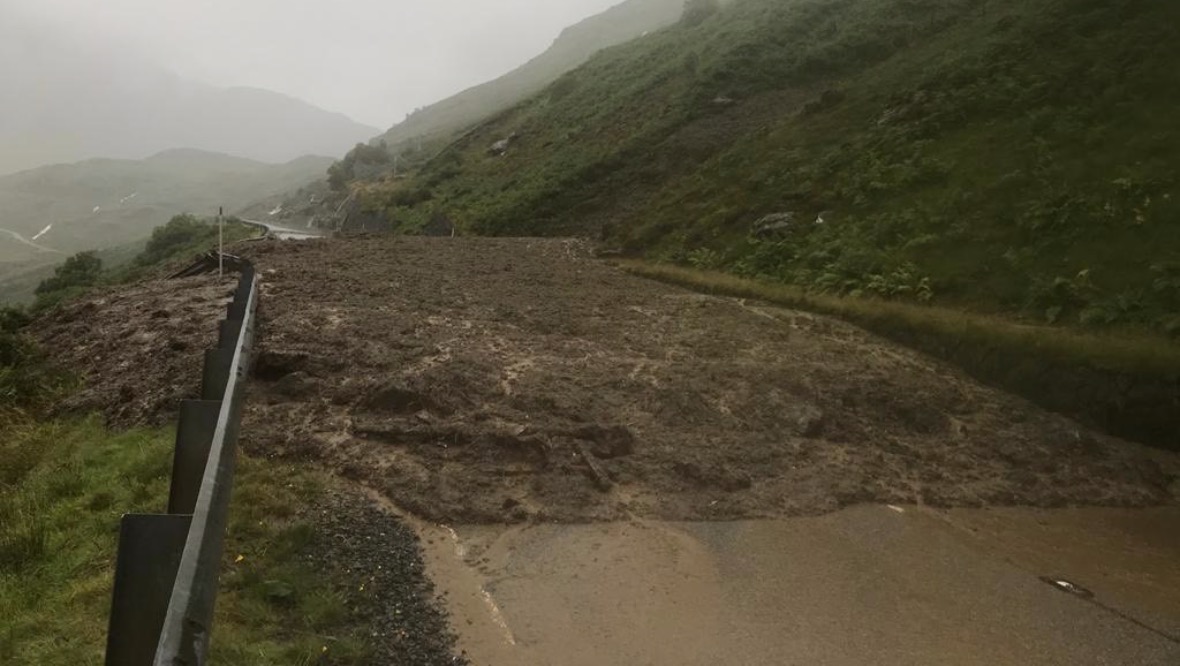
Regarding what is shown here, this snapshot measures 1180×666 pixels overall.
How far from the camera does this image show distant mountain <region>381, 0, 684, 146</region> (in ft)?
461

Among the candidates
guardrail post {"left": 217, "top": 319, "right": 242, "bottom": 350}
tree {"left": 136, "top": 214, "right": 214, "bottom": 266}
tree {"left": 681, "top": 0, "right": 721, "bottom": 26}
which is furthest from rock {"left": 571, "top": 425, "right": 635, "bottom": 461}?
tree {"left": 681, "top": 0, "right": 721, "bottom": 26}

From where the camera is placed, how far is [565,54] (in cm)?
16062

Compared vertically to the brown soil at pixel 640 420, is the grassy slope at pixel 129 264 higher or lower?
higher

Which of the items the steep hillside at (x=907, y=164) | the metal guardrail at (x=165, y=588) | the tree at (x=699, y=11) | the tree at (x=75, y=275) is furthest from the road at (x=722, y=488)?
the tree at (x=699, y=11)

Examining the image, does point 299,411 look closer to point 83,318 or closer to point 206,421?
point 206,421

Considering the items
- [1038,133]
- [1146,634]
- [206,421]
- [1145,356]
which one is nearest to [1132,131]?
[1038,133]

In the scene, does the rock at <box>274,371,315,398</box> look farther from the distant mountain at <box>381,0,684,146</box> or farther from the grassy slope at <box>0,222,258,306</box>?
the distant mountain at <box>381,0,684,146</box>

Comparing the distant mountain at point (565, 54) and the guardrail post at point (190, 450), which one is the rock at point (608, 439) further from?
the distant mountain at point (565, 54)

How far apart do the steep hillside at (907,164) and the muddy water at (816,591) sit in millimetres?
7696

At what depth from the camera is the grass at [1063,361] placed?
13.4 m

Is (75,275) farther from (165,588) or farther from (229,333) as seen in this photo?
(165,588)

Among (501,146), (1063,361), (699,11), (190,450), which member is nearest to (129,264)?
(501,146)

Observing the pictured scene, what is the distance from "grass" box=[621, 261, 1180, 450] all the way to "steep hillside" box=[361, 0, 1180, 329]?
3.06 ft

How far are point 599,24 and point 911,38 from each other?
516ft
